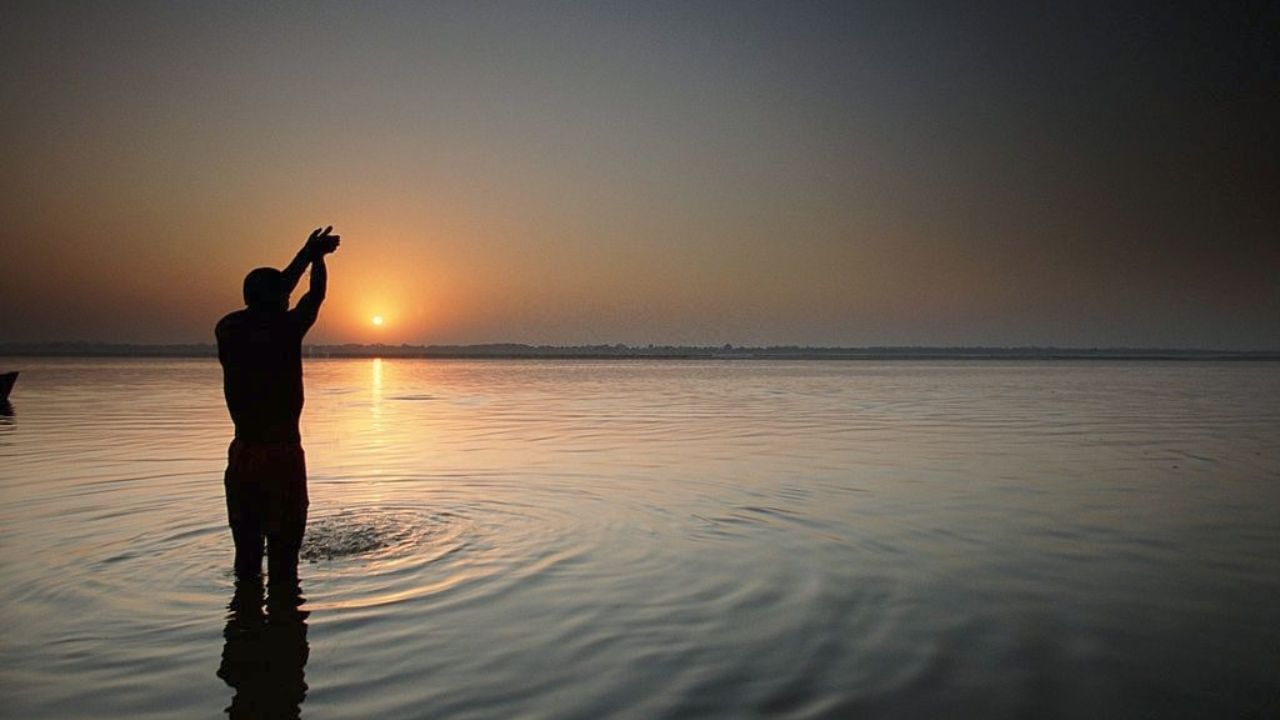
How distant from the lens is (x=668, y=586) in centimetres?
801

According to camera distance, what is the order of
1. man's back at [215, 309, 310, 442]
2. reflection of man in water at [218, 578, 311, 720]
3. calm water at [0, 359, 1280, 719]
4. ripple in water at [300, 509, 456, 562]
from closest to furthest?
reflection of man in water at [218, 578, 311, 720]
calm water at [0, 359, 1280, 719]
man's back at [215, 309, 310, 442]
ripple in water at [300, 509, 456, 562]

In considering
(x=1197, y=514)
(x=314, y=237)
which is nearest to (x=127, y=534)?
(x=314, y=237)

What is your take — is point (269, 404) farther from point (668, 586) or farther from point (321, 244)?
point (668, 586)

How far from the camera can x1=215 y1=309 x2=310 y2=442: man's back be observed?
6.84 metres

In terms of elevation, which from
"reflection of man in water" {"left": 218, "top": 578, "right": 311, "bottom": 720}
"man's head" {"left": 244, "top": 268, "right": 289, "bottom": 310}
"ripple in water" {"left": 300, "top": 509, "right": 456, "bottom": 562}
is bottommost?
"ripple in water" {"left": 300, "top": 509, "right": 456, "bottom": 562}

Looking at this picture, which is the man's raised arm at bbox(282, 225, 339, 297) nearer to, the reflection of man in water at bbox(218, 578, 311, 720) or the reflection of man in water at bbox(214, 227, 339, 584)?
the reflection of man in water at bbox(214, 227, 339, 584)

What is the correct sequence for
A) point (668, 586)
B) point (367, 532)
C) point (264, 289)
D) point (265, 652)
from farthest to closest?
point (367, 532) → point (668, 586) → point (264, 289) → point (265, 652)

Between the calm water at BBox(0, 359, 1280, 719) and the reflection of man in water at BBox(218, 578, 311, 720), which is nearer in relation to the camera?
the reflection of man in water at BBox(218, 578, 311, 720)

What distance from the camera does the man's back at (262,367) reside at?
6.84 m

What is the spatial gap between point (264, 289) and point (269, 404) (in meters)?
0.93

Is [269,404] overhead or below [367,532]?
overhead

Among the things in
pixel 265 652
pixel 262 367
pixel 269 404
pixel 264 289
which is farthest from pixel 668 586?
pixel 264 289

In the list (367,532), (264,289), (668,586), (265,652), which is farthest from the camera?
(367,532)

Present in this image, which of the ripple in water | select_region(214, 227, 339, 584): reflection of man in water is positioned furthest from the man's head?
the ripple in water
